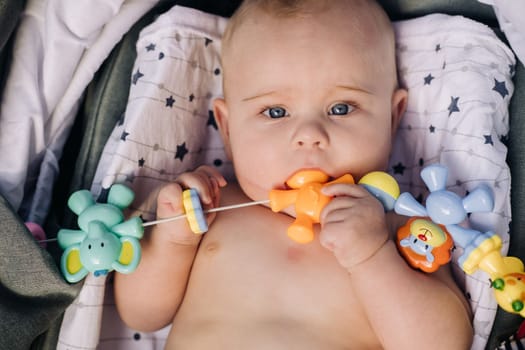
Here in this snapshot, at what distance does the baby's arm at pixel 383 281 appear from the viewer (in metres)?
1.18

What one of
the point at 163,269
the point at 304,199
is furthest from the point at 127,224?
the point at 304,199

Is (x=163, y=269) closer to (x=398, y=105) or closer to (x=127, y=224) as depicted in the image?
(x=127, y=224)

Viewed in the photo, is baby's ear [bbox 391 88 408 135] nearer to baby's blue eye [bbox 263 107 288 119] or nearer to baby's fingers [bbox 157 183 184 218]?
baby's blue eye [bbox 263 107 288 119]

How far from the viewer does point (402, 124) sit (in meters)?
1.60

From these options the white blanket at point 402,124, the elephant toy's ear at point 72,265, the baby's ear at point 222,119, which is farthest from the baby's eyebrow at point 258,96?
the elephant toy's ear at point 72,265

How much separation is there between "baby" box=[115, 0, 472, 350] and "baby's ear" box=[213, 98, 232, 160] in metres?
0.05

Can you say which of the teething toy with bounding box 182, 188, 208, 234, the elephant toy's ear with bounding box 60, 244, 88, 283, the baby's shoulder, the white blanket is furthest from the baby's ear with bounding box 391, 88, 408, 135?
the elephant toy's ear with bounding box 60, 244, 88, 283

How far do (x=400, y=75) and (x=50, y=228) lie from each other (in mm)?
956

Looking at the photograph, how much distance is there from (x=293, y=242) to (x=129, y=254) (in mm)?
380

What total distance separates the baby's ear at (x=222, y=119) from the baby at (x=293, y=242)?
5 centimetres

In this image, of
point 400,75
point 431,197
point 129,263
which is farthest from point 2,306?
point 400,75

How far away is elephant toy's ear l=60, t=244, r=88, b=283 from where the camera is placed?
121 centimetres

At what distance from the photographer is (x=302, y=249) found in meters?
1.38

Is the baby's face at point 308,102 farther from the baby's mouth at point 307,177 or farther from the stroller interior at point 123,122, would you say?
the stroller interior at point 123,122
